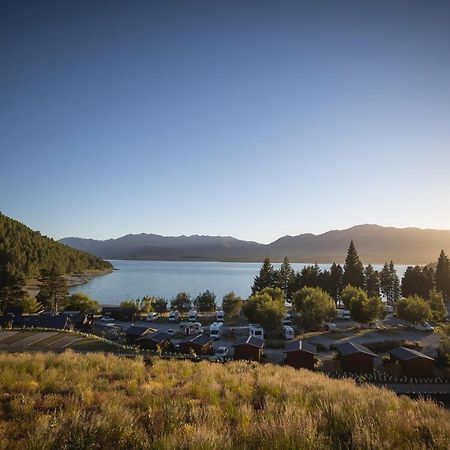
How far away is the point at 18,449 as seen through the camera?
4988 mm

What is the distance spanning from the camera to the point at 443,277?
80.1m

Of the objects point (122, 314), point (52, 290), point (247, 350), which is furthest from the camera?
point (52, 290)

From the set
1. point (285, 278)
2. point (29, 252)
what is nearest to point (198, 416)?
point (285, 278)

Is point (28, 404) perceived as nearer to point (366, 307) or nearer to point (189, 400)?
point (189, 400)

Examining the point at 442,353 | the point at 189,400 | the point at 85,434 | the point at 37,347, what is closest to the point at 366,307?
the point at 442,353

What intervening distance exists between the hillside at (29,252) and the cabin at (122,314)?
170ft

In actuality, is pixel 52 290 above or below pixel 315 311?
above

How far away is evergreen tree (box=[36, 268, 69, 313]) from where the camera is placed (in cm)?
6317

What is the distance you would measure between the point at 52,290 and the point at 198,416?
65.8m

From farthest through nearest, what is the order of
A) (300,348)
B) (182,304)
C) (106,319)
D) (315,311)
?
1. (182,304)
2. (106,319)
3. (315,311)
4. (300,348)

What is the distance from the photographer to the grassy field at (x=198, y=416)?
516cm

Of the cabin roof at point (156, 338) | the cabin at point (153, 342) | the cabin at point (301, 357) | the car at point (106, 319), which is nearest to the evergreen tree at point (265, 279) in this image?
the car at point (106, 319)

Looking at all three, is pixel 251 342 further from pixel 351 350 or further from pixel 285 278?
pixel 285 278

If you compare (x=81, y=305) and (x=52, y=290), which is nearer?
(x=81, y=305)
